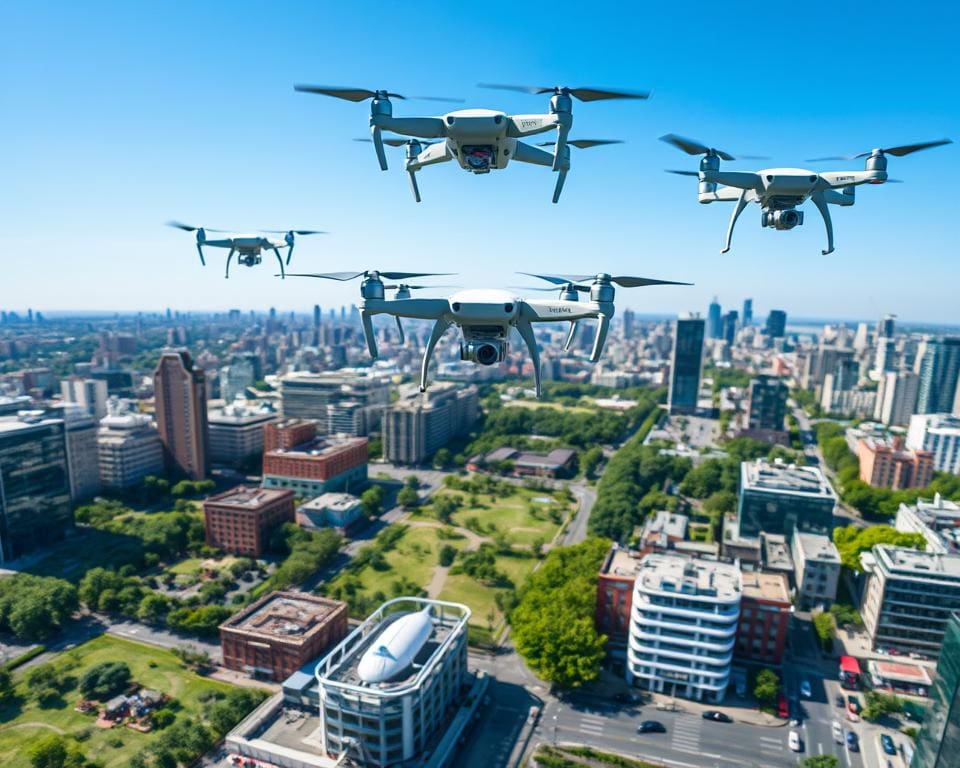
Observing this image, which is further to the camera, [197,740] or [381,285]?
[197,740]

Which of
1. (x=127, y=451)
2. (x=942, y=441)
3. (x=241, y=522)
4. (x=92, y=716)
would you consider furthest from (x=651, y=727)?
(x=942, y=441)

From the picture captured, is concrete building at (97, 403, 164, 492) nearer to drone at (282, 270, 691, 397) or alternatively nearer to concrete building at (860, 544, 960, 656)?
drone at (282, 270, 691, 397)

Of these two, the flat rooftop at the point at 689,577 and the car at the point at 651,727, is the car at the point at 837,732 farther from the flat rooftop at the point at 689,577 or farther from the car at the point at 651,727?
the car at the point at 651,727

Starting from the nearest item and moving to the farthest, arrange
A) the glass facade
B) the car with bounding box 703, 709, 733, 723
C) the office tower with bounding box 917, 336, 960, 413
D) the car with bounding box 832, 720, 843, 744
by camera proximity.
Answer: the glass facade < the car with bounding box 832, 720, 843, 744 < the car with bounding box 703, 709, 733, 723 < the office tower with bounding box 917, 336, 960, 413

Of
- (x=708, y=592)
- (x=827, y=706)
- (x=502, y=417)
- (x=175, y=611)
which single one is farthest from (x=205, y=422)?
(x=827, y=706)

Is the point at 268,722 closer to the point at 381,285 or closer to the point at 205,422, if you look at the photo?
the point at 381,285

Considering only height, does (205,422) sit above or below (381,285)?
below

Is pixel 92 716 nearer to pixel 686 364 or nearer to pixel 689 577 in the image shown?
pixel 689 577

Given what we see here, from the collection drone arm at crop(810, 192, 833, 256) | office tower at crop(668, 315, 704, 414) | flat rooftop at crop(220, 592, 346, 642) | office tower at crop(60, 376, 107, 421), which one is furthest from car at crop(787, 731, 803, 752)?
office tower at crop(60, 376, 107, 421)
